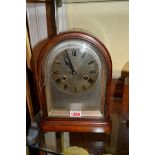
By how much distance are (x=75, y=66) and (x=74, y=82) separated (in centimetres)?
6

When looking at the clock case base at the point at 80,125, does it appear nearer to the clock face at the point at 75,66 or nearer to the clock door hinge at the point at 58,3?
the clock face at the point at 75,66

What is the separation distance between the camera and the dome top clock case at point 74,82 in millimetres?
Answer: 713

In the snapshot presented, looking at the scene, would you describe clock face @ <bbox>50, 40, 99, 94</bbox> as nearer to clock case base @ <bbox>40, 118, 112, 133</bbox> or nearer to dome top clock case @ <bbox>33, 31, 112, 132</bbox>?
dome top clock case @ <bbox>33, 31, 112, 132</bbox>

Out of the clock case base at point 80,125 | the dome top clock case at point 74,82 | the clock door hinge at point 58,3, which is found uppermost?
the clock door hinge at point 58,3

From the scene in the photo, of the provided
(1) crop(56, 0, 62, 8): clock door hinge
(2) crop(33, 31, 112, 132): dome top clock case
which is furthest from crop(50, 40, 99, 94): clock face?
(1) crop(56, 0, 62, 8): clock door hinge

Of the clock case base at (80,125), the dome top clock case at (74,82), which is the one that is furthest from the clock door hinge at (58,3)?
the clock case base at (80,125)

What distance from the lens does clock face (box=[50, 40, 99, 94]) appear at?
2.36 ft

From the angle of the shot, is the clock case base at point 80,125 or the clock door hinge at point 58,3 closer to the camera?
the clock case base at point 80,125

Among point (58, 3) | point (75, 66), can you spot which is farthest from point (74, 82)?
point (58, 3)
